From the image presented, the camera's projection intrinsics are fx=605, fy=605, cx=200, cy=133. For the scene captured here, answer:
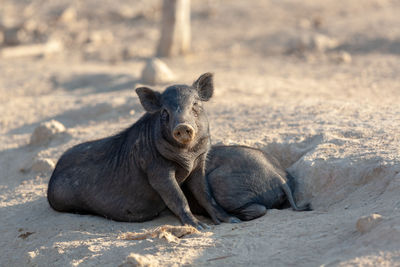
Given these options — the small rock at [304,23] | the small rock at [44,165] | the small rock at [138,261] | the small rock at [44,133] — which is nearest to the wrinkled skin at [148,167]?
the small rock at [138,261]

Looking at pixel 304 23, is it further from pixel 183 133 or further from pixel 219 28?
pixel 183 133

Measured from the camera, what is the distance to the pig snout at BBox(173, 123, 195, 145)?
562 cm

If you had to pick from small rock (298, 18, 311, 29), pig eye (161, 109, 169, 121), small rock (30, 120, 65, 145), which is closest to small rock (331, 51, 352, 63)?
small rock (298, 18, 311, 29)

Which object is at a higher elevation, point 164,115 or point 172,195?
point 164,115

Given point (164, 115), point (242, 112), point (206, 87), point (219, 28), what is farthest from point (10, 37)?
point (164, 115)

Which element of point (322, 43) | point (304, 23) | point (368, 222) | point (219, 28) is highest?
point (219, 28)

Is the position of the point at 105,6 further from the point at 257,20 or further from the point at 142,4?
the point at 257,20

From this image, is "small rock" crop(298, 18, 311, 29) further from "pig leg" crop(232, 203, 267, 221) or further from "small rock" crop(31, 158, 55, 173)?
"pig leg" crop(232, 203, 267, 221)

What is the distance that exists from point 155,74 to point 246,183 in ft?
18.2

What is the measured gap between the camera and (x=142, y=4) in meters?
20.3

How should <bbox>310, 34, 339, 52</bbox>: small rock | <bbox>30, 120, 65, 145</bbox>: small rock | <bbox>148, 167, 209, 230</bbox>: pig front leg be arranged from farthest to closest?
<bbox>310, 34, 339, 52</bbox>: small rock < <bbox>30, 120, 65, 145</bbox>: small rock < <bbox>148, 167, 209, 230</bbox>: pig front leg

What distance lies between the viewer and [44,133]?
9.24 meters

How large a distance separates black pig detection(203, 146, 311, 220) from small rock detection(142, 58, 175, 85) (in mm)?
5116

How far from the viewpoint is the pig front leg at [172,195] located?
6074 millimetres
